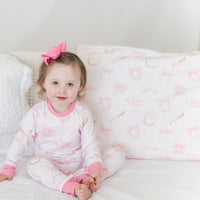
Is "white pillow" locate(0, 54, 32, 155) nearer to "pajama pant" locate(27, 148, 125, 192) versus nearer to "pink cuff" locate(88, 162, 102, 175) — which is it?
"pajama pant" locate(27, 148, 125, 192)

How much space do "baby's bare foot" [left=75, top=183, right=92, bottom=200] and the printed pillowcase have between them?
0.36 meters

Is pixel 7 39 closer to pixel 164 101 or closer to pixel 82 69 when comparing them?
pixel 82 69

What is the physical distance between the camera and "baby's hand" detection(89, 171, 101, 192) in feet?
3.52

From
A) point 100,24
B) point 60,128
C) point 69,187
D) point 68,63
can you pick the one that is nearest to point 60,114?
point 60,128

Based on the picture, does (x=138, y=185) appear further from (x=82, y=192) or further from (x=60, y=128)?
(x=60, y=128)

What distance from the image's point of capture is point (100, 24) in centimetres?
173

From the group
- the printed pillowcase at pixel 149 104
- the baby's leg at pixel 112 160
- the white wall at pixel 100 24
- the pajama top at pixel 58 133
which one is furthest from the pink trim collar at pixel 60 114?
the white wall at pixel 100 24

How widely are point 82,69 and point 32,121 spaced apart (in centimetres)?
30

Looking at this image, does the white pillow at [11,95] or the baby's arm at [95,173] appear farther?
the white pillow at [11,95]

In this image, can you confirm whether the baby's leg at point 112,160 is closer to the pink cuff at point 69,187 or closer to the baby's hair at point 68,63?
the pink cuff at point 69,187

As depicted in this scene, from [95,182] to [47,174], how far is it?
0.18 meters

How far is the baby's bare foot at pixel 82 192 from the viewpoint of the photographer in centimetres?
101

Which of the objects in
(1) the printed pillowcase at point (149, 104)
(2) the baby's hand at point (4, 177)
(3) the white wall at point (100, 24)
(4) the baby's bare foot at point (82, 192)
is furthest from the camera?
(3) the white wall at point (100, 24)

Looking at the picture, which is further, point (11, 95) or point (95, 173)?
point (11, 95)
